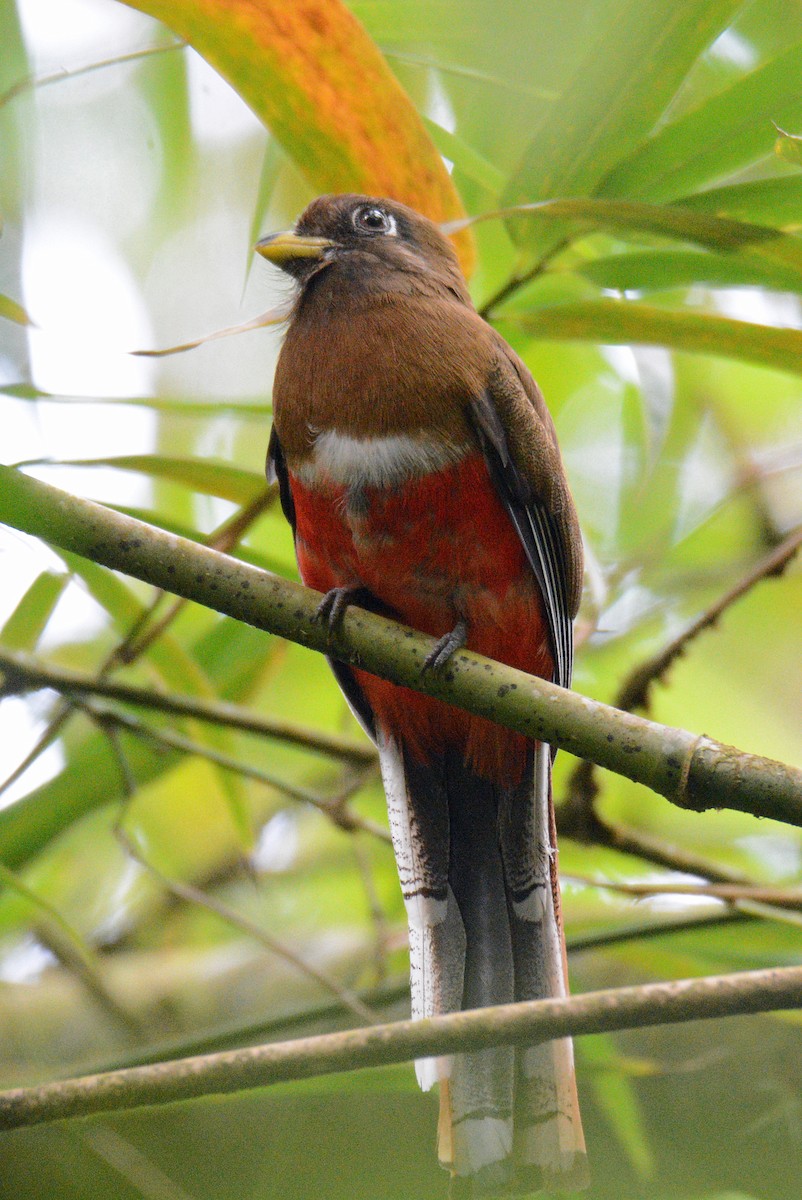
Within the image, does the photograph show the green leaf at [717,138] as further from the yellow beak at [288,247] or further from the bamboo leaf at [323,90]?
the yellow beak at [288,247]

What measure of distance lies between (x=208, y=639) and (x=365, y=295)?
1156mm

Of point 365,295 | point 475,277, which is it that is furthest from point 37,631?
point 475,277

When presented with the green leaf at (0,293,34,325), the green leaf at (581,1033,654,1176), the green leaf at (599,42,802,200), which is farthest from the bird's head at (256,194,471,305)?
the green leaf at (581,1033,654,1176)

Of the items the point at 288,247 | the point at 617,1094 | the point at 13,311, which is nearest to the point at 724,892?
the point at 617,1094

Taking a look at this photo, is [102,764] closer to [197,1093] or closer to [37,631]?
[37,631]

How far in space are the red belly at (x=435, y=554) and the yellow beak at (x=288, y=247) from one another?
0.59 metres

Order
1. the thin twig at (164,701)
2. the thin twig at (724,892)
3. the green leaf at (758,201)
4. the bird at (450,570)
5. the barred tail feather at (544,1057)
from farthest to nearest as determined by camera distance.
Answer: the thin twig at (164,701) → the thin twig at (724,892) → the green leaf at (758,201) → the bird at (450,570) → the barred tail feather at (544,1057)

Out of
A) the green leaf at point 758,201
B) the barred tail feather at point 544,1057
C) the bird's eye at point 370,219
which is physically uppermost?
the bird's eye at point 370,219

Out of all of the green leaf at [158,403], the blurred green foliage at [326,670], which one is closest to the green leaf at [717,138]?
→ the blurred green foliage at [326,670]

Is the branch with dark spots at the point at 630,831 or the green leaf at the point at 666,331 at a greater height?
the green leaf at the point at 666,331

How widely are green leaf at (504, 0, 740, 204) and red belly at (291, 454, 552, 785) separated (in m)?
0.65

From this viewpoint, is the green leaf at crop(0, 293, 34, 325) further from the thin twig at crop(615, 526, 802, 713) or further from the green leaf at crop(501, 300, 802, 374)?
the thin twig at crop(615, 526, 802, 713)

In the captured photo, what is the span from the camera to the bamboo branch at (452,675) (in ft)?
5.69

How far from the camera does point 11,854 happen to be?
3.09 m
